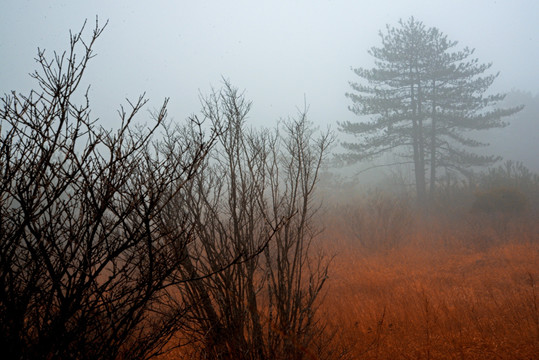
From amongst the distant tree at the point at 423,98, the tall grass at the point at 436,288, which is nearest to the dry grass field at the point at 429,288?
the tall grass at the point at 436,288

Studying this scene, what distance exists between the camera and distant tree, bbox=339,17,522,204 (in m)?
15.0

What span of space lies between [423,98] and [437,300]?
12.3 meters

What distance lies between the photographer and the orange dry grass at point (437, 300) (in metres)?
4.38

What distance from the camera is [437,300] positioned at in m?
6.09

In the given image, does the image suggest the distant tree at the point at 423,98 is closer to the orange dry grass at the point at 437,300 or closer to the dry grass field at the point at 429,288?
the dry grass field at the point at 429,288

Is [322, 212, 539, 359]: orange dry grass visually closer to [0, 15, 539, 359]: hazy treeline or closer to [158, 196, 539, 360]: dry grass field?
[158, 196, 539, 360]: dry grass field

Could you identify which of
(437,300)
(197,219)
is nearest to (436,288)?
(437,300)

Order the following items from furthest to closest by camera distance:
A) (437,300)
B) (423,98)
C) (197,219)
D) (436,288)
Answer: (423,98), (436,288), (437,300), (197,219)

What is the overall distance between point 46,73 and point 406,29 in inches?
703

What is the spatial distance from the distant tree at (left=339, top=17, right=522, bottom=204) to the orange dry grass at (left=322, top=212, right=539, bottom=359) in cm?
606

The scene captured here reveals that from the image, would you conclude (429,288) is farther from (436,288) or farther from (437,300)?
(437,300)

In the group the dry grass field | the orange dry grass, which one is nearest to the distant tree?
the dry grass field

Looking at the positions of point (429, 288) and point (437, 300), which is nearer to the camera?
point (437, 300)

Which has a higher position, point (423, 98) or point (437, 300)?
point (423, 98)
